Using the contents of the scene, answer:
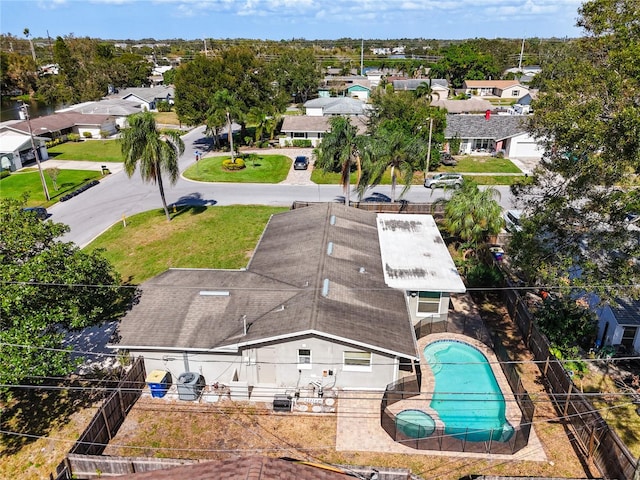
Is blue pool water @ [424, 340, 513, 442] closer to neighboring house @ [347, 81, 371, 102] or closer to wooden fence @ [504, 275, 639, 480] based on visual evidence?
wooden fence @ [504, 275, 639, 480]

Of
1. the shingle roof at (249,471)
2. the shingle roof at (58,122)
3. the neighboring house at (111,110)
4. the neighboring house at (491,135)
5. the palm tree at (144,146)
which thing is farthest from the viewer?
the neighboring house at (111,110)

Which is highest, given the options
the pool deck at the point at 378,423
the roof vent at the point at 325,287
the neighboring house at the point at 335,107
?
the neighboring house at the point at 335,107

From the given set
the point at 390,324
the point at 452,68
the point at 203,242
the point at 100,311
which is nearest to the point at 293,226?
the point at 203,242

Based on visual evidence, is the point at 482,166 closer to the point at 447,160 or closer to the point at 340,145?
the point at 447,160

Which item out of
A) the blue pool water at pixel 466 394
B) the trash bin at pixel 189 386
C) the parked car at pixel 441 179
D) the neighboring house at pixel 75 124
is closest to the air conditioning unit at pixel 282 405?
the trash bin at pixel 189 386

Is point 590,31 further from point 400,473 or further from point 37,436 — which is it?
point 37,436

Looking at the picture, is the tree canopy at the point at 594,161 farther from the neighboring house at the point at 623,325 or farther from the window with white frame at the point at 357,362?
the window with white frame at the point at 357,362
